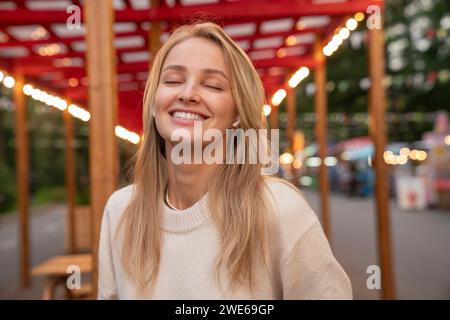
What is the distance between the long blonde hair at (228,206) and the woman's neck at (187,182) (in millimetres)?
28

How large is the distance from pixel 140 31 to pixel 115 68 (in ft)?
10.2

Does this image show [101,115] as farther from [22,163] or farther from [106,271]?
[22,163]

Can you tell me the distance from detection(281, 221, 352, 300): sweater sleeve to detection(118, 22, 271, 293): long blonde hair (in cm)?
5

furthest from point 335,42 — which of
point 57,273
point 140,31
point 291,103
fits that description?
point 57,273

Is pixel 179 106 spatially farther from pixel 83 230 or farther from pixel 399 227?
pixel 399 227

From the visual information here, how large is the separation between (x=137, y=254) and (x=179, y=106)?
0.31 meters

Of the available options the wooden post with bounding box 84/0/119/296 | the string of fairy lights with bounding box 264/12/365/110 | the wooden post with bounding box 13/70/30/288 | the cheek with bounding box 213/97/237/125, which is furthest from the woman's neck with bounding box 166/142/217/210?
the wooden post with bounding box 13/70/30/288

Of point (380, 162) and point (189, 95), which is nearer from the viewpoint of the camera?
point (189, 95)

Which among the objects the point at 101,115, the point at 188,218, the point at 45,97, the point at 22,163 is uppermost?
the point at 45,97

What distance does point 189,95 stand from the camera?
110 cm

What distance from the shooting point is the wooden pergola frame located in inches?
103

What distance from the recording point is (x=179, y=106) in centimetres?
112

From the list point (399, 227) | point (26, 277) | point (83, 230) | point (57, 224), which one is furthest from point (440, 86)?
point (26, 277)

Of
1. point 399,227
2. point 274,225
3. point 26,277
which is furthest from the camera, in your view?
point 399,227
